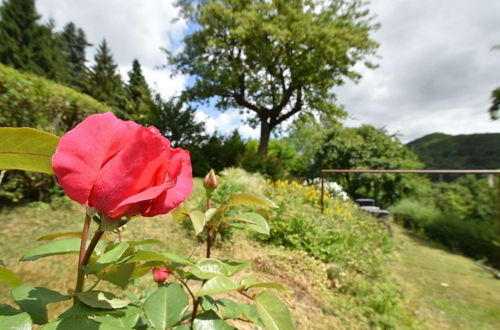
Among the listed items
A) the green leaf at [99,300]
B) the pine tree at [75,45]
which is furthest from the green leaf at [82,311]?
the pine tree at [75,45]

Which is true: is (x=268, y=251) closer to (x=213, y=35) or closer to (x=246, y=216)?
(x=246, y=216)

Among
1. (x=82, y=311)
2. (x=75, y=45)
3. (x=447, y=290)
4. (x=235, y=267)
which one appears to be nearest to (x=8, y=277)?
(x=82, y=311)

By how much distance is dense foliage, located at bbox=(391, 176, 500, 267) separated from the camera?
191 inches

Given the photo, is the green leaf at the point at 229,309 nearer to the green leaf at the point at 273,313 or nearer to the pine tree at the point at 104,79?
the green leaf at the point at 273,313

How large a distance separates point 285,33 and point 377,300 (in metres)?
10.2

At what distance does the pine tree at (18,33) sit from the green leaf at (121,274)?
87.7 feet

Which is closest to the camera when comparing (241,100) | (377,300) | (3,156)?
(3,156)

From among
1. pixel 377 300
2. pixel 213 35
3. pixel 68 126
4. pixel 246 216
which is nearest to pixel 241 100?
pixel 213 35

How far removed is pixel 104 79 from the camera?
25359 millimetres

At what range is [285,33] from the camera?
396 inches

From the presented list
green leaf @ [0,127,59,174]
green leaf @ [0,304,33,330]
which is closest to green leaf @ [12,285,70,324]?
green leaf @ [0,304,33,330]

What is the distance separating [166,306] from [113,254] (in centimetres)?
15

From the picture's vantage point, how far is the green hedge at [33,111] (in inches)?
112

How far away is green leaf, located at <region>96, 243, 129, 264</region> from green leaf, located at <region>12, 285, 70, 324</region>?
3.7 inches
